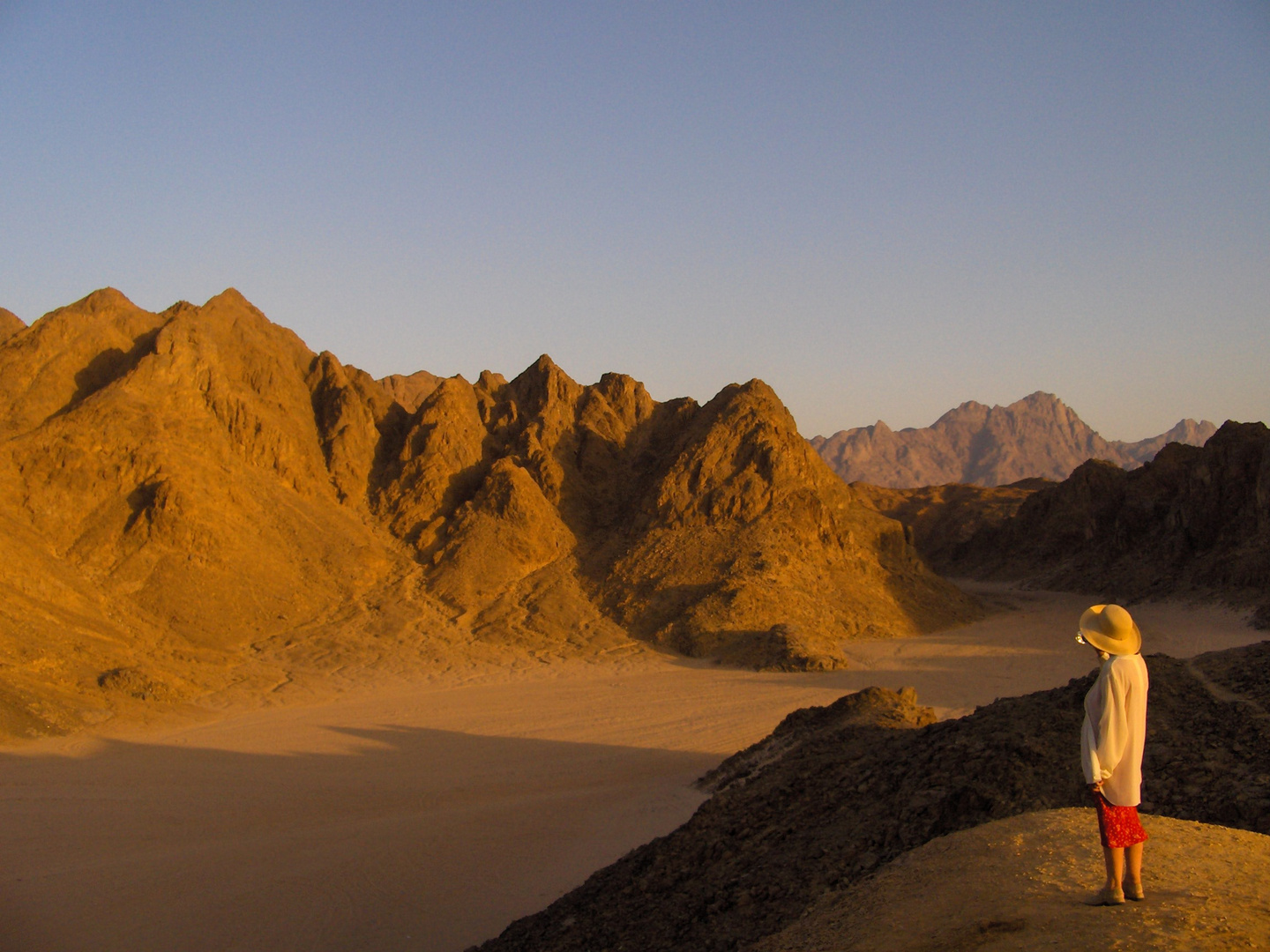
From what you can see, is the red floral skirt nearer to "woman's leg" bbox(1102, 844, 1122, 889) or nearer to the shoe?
"woman's leg" bbox(1102, 844, 1122, 889)

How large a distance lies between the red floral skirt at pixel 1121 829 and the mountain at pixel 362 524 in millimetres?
19663

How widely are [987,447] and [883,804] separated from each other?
156338 millimetres

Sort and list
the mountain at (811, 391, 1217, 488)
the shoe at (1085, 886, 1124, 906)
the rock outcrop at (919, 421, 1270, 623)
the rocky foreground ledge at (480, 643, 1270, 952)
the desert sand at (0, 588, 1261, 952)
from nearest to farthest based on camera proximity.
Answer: the shoe at (1085, 886, 1124, 906), the rocky foreground ledge at (480, 643, 1270, 952), the desert sand at (0, 588, 1261, 952), the rock outcrop at (919, 421, 1270, 623), the mountain at (811, 391, 1217, 488)

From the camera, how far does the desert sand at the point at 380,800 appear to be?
10.2 metres

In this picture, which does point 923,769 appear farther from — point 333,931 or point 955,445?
point 955,445

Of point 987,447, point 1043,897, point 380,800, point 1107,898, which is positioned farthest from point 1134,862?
point 987,447

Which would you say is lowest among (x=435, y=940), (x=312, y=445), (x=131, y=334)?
(x=435, y=940)

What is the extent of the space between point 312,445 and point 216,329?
607 cm

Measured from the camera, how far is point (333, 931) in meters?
9.73

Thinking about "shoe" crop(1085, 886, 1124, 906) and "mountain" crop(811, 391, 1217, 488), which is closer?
"shoe" crop(1085, 886, 1124, 906)

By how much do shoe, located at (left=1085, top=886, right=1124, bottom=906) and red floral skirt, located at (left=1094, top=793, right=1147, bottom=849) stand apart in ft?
0.75

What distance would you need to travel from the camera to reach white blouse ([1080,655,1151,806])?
4.86 meters

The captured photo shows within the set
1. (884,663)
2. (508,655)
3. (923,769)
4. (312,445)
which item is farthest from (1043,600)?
(923,769)

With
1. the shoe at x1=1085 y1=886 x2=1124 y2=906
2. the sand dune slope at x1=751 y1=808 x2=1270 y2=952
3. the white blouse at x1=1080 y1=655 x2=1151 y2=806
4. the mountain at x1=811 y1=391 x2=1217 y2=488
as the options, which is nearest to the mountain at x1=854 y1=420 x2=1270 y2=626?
the sand dune slope at x1=751 y1=808 x2=1270 y2=952
